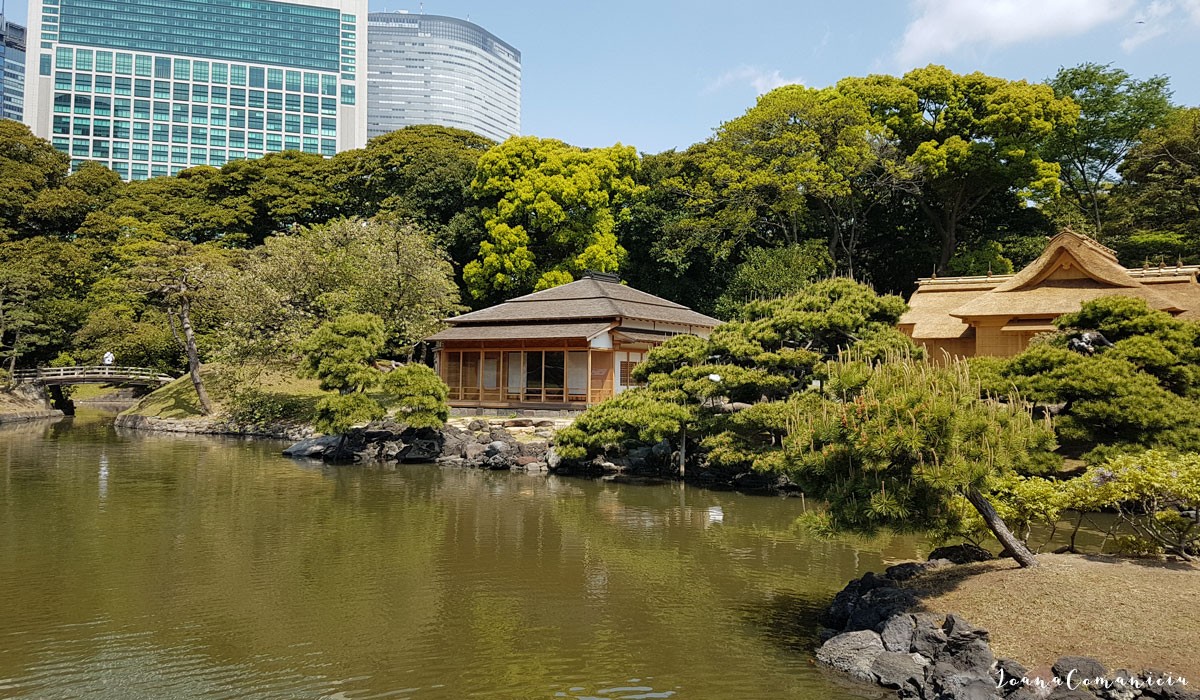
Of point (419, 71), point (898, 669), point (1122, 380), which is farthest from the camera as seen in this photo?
point (419, 71)

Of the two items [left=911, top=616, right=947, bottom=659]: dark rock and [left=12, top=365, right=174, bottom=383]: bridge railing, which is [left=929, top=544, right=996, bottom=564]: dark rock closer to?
[left=911, top=616, right=947, bottom=659]: dark rock

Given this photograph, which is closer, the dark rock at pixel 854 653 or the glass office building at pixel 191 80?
the dark rock at pixel 854 653

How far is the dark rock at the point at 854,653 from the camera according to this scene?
6.95 m

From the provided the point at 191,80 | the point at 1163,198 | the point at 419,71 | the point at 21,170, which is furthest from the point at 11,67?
the point at 1163,198

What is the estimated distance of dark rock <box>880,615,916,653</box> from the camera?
706cm

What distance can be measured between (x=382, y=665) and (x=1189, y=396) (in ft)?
43.6

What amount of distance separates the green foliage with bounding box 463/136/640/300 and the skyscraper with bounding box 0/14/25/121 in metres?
99.7

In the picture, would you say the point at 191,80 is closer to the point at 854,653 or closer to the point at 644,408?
the point at 644,408

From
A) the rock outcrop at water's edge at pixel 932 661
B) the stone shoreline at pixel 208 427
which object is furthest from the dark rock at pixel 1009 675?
the stone shoreline at pixel 208 427

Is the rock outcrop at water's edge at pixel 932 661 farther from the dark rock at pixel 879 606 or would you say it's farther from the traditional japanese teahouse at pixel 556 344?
the traditional japanese teahouse at pixel 556 344

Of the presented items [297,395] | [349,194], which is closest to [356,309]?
[297,395]

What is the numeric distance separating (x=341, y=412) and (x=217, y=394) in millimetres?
12610

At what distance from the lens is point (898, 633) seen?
23.5 feet

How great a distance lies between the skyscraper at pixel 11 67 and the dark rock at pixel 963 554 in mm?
126788
